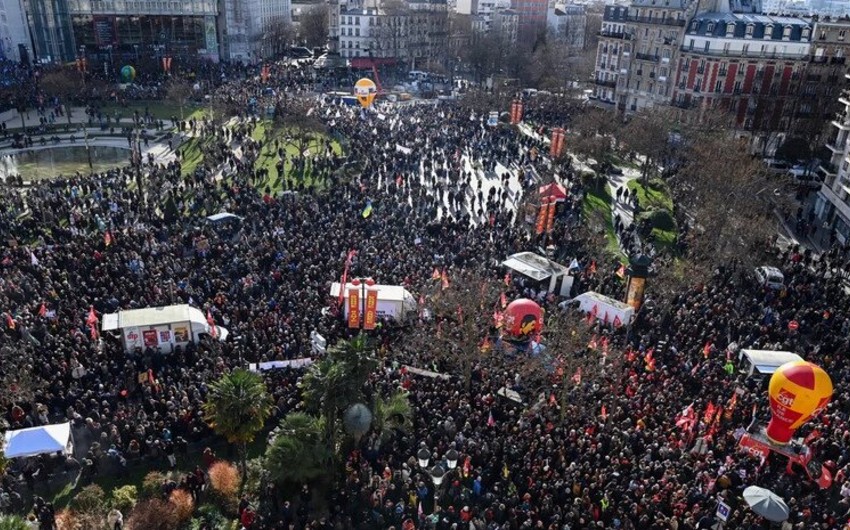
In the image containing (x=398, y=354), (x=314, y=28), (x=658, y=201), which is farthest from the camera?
(x=314, y=28)

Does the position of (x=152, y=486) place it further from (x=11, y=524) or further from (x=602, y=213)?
(x=602, y=213)

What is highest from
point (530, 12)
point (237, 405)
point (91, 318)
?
point (530, 12)

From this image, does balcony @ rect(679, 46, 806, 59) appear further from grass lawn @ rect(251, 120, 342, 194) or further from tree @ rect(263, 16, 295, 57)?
tree @ rect(263, 16, 295, 57)

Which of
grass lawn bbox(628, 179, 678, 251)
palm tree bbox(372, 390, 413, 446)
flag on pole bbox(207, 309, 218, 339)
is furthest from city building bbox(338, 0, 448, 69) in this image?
palm tree bbox(372, 390, 413, 446)

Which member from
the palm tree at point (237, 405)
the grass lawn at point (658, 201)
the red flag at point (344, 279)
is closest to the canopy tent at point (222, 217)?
the red flag at point (344, 279)

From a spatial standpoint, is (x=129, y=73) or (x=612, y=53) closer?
(x=612, y=53)

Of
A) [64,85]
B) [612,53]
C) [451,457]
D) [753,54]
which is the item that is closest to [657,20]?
[612,53]

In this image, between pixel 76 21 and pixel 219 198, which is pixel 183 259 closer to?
pixel 219 198
